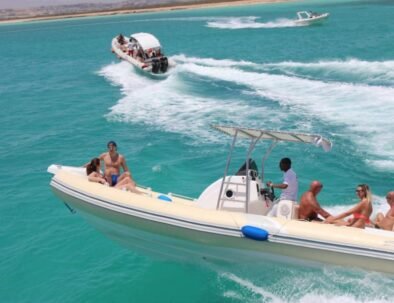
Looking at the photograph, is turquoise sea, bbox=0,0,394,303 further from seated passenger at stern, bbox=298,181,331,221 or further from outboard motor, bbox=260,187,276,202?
outboard motor, bbox=260,187,276,202

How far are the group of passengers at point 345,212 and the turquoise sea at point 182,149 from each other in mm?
639

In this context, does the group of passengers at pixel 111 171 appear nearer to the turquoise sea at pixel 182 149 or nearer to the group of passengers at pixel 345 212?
the turquoise sea at pixel 182 149

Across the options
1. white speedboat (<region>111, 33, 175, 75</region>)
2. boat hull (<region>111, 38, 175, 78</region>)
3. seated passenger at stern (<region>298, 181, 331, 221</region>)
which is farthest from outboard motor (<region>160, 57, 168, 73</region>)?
seated passenger at stern (<region>298, 181, 331, 221</region>)

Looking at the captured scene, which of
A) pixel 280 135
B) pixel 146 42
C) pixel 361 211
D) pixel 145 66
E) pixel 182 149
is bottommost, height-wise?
pixel 182 149

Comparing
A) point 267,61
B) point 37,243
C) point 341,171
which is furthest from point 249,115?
point 267,61

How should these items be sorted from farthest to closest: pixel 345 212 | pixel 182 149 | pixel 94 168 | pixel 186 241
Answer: pixel 182 149 < pixel 94 168 < pixel 186 241 < pixel 345 212

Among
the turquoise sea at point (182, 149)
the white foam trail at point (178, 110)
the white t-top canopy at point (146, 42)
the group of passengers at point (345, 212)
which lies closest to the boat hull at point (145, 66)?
the turquoise sea at point (182, 149)

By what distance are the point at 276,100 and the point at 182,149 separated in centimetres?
504

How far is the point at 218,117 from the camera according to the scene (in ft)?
48.4

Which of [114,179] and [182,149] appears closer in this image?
[114,179]

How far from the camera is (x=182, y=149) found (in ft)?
40.2

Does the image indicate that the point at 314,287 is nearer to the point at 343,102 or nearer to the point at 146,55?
the point at 343,102

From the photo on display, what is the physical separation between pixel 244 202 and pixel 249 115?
27.8ft

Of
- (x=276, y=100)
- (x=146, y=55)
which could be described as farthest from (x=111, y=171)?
(x=146, y=55)
